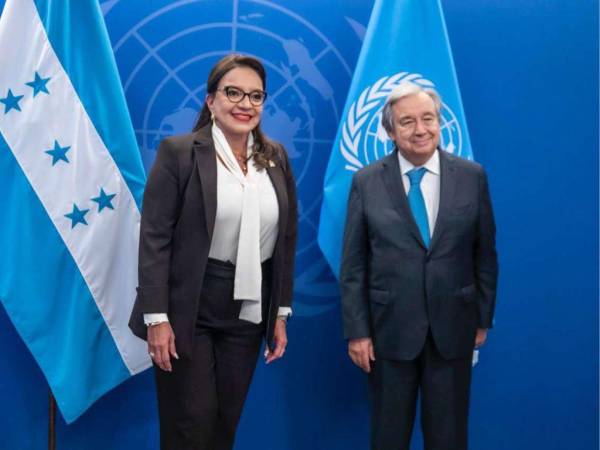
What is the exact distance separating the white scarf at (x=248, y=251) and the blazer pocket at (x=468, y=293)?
662mm

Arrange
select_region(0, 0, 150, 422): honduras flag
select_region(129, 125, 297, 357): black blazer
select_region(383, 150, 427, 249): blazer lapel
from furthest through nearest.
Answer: select_region(0, 0, 150, 422): honduras flag < select_region(383, 150, 427, 249): blazer lapel < select_region(129, 125, 297, 357): black blazer

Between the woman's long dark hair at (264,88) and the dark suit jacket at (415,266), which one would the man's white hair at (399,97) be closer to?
the dark suit jacket at (415,266)

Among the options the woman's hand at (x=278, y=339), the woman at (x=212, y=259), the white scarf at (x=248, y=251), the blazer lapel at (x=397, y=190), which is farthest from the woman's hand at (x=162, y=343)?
the blazer lapel at (x=397, y=190)

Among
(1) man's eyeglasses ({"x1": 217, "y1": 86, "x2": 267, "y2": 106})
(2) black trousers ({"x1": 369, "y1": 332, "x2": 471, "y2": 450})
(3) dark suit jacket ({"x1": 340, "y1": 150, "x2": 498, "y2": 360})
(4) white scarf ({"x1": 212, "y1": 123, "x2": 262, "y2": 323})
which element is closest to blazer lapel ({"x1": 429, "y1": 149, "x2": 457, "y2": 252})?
(3) dark suit jacket ({"x1": 340, "y1": 150, "x2": 498, "y2": 360})

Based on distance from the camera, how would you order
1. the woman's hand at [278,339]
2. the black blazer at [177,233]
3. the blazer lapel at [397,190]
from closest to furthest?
the black blazer at [177,233] < the blazer lapel at [397,190] < the woman's hand at [278,339]

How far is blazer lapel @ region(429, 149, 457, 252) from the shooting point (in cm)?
204

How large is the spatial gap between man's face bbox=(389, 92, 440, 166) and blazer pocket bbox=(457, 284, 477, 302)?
0.46 metres

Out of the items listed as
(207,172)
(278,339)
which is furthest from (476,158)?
(207,172)

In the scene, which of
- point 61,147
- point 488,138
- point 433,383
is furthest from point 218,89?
point 488,138

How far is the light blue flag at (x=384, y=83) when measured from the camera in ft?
8.30

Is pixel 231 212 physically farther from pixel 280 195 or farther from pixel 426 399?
pixel 426 399

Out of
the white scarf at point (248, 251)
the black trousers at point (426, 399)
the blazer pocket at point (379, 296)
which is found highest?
the white scarf at point (248, 251)

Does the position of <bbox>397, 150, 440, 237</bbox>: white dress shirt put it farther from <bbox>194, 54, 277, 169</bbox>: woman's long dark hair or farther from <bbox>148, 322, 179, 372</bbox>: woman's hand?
<bbox>148, 322, 179, 372</bbox>: woman's hand

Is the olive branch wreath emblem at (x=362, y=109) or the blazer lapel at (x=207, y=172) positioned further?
the olive branch wreath emblem at (x=362, y=109)
